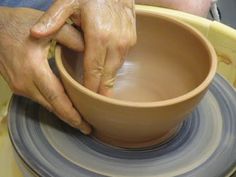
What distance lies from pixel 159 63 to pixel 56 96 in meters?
0.33

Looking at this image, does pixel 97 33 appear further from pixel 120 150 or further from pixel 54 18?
pixel 120 150

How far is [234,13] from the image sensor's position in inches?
87.4

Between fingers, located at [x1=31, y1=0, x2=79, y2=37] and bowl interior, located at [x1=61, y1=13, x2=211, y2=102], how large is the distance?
0.08 metres

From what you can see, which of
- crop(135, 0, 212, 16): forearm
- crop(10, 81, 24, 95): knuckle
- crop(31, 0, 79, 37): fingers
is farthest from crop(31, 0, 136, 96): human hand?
crop(135, 0, 212, 16): forearm

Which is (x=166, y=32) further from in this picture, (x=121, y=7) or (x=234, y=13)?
(x=234, y=13)

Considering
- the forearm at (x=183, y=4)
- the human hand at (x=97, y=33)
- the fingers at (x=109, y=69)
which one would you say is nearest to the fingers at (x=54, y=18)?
the human hand at (x=97, y=33)

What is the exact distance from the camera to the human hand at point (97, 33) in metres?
0.79

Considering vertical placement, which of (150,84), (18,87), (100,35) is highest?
(100,35)

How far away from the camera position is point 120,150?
0.83 meters

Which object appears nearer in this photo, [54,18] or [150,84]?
[54,18]

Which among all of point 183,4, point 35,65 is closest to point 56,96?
point 35,65

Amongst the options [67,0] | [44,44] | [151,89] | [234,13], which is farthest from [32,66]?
[234,13]

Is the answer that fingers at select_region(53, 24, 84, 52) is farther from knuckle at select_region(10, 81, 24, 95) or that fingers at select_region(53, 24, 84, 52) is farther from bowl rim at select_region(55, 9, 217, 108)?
knuckle at select_region(10, 81, 24, 95)

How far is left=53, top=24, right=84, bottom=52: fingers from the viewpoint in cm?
82
